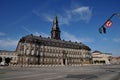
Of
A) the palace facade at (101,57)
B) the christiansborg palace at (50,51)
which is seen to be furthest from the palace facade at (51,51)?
the palace facade at (101,57)

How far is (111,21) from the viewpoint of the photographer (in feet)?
57.0

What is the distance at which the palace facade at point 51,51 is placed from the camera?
8462cm

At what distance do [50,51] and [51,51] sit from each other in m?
0.88

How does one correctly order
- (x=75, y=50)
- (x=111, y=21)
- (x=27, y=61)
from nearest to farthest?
(x=111, y=21) < (x=27, y=61) < (x=75, y=50)

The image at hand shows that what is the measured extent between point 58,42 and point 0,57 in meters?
41.1

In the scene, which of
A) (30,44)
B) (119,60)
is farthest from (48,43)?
(119,60)

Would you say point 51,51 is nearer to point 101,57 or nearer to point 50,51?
point 50,51

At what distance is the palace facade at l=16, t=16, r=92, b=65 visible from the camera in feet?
278

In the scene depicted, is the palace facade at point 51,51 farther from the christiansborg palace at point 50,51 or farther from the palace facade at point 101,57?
the palace facade at point 101,57

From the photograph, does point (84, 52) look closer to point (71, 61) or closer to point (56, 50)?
point (71, 61)

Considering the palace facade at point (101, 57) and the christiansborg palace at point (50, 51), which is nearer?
the christiansborg palace at point (50, 51)

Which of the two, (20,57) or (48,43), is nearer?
(20,57)

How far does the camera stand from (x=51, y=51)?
9744 centimetres

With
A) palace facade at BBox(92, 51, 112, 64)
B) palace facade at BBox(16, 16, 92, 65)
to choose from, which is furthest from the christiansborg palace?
palace facade at BBox(92, 51, 112, 64)
